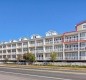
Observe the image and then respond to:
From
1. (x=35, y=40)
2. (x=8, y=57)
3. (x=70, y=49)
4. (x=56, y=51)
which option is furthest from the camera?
(x=8, y=57)

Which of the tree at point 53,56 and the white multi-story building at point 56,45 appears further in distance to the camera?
the tree at point 53,56

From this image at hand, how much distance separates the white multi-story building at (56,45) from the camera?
243ft

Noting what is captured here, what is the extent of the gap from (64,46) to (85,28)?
8.54 m

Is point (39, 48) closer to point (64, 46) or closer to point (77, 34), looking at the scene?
point (64, 46)

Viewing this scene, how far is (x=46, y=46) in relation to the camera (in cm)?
8788

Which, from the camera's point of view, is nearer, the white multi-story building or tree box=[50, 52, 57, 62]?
the white multi-story building

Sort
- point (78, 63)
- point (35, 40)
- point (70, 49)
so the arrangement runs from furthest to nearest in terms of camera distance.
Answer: point (35, 40), point (70, 49), point (78, 63)

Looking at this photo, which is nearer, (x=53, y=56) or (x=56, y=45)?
(x=53, y=56)

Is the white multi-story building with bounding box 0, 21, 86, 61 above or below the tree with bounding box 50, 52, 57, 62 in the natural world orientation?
above

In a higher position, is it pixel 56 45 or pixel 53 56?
pixel 56 45

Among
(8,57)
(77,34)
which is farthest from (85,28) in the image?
(8,57)

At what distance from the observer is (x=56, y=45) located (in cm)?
8369

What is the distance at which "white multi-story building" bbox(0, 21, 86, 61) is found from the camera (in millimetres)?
74062

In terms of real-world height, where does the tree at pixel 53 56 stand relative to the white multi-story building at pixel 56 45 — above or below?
below
